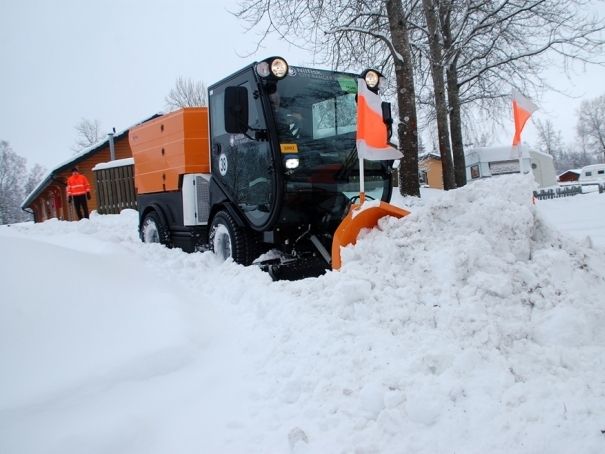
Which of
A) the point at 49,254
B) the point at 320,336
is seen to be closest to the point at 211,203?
the point at 49,254

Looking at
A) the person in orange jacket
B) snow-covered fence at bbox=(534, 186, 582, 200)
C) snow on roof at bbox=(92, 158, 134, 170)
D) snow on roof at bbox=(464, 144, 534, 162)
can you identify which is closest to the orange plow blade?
the person in orange jacket

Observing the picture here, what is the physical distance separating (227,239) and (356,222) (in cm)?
215

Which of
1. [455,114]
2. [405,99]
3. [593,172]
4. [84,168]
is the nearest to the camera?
[405,99]

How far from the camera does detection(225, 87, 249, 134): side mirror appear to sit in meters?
4.68

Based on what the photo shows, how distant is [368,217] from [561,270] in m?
1.69

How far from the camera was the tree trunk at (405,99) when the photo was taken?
9.78 meters

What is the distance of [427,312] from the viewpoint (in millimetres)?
2832

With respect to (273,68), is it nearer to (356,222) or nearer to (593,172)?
(356,222)

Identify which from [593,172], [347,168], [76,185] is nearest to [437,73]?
[347,168]

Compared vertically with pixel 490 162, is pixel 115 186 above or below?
below

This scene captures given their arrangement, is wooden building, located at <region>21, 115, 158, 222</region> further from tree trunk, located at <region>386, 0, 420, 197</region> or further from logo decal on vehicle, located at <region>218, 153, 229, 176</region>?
logo decal on vehicle, located at <region>218, 153, 229, 176</region>

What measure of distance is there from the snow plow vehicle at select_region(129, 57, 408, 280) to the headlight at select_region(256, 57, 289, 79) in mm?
11

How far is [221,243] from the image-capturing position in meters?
5.73

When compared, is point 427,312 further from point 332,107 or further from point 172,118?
point 172,118
